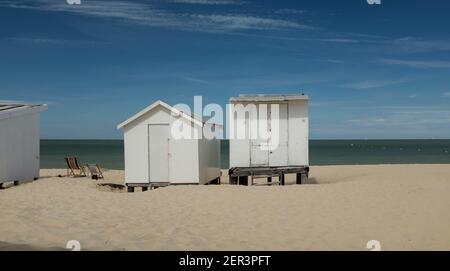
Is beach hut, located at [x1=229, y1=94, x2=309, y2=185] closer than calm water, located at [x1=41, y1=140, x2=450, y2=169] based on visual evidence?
Yes

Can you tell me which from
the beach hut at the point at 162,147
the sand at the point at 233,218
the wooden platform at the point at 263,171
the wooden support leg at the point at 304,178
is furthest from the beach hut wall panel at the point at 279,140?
the sand at the point at 233,218

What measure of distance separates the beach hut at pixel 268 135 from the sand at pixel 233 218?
2.62 m

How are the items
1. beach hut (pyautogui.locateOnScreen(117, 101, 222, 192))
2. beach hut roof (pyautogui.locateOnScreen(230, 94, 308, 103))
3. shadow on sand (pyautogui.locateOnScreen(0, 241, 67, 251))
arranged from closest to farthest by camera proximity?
shadow on sand (pyautogui.locateOnScreen(0, 241, 67, 251)), beach hut (pyautogui.locateOnScreen(117, 101, 222, 192)), beach hut roof (pyautogui.locateOnScreen(230, 94, 308, 103))

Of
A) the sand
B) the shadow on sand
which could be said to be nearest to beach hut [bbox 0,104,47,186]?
the sand

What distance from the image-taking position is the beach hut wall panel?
18969mm

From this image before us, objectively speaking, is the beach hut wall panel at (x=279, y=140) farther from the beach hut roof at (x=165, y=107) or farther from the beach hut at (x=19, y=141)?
the beach hut at (x=19, y=141)

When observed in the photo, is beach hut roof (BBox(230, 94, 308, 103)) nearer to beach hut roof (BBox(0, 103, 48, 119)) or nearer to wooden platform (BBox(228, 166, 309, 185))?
wooden platform (BBox(228, 166, 309, 185))

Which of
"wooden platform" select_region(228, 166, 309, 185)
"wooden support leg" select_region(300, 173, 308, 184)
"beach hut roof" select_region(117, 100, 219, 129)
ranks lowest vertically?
"wooden support leg" select_region(300, 173, 308, 184)

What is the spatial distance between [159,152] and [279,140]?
4.83m

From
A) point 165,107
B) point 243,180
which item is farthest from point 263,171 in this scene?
point 165,107

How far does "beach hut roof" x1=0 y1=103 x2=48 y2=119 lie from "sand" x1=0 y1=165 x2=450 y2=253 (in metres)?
3.55
